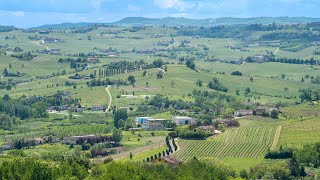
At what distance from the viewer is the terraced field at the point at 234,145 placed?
271 ft

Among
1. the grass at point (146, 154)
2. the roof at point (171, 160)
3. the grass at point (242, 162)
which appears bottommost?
the grass at point (146, 154)

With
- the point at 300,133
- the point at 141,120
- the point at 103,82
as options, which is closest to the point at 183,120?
the point at 141,120

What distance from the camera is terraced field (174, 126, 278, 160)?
8275 centimetres

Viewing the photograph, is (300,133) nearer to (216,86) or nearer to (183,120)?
(183,120)

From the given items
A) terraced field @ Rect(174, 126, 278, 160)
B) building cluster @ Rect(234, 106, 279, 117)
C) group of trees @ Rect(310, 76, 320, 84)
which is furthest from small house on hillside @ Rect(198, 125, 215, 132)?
group of trees @ Rect(310, 76, 320, 84)

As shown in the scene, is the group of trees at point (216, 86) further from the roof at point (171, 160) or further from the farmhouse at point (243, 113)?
the roof at point (171, 160)

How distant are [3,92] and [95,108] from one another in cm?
2780

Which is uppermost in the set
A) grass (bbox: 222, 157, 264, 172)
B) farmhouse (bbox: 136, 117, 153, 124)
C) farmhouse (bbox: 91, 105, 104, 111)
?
grass (bbox: 222, 157, 264, 172)

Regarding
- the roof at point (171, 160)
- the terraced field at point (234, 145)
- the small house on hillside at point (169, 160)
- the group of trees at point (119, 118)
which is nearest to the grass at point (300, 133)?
the terraced field at point (234, 145)

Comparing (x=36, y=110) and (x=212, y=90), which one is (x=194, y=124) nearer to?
(x=36, y=110)

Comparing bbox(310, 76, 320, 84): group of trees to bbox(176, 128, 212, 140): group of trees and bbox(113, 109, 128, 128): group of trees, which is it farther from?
bbox(176, 128, 212, 140): group of trees

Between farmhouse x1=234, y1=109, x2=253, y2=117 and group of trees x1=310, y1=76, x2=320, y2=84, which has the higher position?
farmhouse x1=234, y1=109, x2=253, y2=117

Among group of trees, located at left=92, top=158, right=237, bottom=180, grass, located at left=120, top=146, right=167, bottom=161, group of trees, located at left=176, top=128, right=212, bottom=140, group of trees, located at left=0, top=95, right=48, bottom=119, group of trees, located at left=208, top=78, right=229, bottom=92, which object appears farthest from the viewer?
group of trees, located at left=208, top=78, right=229, bottom=92

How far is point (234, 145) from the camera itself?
3420 inches
